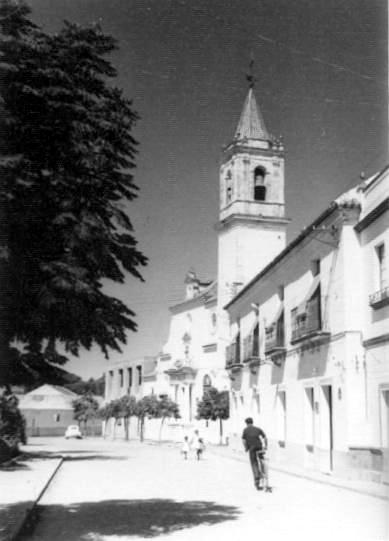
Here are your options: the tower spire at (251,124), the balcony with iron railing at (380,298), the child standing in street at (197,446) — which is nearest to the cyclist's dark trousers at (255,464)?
the balcony with iron railing at (380,298)

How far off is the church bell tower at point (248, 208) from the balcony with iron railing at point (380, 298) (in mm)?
29636

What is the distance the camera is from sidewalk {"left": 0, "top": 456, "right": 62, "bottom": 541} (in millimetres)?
9423

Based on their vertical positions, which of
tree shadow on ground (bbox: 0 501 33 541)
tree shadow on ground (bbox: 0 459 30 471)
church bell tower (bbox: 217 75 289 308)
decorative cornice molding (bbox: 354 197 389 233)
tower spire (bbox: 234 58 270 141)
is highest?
tower spire (bbox: 234 58 270 141)

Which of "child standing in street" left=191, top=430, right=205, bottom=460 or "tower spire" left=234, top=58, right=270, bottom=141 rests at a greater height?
"tower spire" left=234, top=58, right=270, bottom=141

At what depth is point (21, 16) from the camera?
7.34m

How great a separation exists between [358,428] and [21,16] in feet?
41.9

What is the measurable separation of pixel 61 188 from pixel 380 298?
9.21m

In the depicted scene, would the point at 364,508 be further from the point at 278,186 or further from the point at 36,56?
the point at 278,186

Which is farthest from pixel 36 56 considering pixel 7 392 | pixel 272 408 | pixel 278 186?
pixel 278 186

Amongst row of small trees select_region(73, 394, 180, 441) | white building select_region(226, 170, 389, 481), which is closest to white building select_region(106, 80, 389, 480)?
white building select_region(226, 170, 389, 481)

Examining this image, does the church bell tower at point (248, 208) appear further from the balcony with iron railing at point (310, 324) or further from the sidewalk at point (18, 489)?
the balcony with iron railing at point (310, 324)

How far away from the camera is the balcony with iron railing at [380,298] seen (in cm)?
1495

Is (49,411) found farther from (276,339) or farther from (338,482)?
(338,482)

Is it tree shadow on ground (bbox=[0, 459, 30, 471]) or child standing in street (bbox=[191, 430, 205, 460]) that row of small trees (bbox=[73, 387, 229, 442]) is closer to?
child standing in street (bbox=[191, 430, 205, 460])
